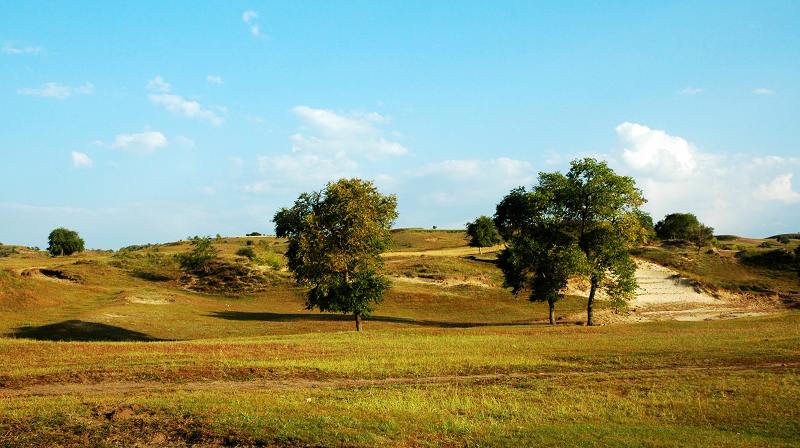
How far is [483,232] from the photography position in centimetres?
13938

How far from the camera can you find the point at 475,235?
139875 mm

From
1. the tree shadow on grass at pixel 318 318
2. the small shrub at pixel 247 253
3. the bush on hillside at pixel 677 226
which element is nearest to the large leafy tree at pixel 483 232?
the bush on hillside at pixel 677 226

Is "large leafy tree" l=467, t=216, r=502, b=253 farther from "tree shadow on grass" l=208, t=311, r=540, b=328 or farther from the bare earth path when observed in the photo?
the bare earth path

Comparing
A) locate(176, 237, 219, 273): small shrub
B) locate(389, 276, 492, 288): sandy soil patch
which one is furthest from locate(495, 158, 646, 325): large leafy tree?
locate(176, 237, 219, 273): small shrub

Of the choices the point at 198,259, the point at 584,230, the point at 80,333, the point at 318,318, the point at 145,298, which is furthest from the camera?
the point at 198,259

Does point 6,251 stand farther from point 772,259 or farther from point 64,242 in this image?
point 772,259

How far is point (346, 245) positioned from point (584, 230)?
77.2ft

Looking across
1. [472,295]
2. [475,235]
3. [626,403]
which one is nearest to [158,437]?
[626,403]

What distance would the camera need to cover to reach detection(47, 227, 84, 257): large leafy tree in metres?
147

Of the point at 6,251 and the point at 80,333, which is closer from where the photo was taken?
the point at 80,333

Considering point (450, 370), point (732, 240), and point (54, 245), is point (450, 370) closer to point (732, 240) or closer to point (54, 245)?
point (54, 245)

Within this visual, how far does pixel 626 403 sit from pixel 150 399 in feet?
49.2

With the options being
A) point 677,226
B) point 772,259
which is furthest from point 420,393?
point 677,226

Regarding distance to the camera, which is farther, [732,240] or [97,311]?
[732,240]
